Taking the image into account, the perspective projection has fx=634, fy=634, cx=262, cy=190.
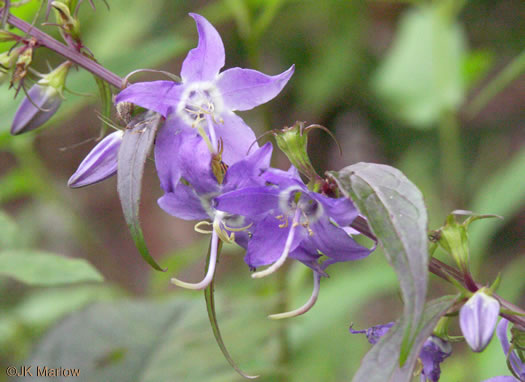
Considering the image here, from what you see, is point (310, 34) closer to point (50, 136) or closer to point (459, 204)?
point (459, 204)

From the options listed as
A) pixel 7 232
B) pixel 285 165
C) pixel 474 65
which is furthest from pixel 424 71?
pixel 7 232

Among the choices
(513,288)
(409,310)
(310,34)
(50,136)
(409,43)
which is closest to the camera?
(409,310)

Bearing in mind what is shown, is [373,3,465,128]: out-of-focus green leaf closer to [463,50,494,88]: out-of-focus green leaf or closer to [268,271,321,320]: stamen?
[463,50,494,88]: out-of-focus green leaf

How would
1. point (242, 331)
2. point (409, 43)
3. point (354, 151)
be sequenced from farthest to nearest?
point (354, 151) < point (409, 43) < point (242, 331)

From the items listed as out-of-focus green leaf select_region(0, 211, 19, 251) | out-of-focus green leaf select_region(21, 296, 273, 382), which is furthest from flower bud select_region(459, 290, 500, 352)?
out-of-focus green leaf select_region(0, 211, 19, 251)

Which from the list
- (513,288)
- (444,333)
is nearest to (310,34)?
(513,288)

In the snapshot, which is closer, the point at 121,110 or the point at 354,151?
the point at 121,110

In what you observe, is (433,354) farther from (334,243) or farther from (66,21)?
(66,21)
